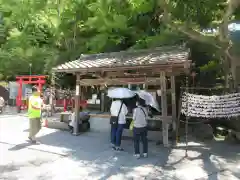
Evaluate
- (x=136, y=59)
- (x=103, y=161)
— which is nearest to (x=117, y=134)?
(x=103, y=161)

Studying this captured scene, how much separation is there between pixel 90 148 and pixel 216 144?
15.3ft

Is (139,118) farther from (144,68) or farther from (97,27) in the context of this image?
(97,27)

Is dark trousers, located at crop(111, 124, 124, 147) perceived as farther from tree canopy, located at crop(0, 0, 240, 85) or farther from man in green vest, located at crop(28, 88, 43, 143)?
tree canopy, located at crop(0, 0, 240, 85)

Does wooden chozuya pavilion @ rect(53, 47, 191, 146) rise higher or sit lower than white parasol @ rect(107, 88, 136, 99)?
higher

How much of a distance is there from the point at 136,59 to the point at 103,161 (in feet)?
13.4

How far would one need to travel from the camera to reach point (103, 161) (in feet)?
23.8

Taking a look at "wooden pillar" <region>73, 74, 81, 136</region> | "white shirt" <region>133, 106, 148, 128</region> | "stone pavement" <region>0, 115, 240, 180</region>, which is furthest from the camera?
"wooden pillar" <region>73, 74, 81, 136</region>

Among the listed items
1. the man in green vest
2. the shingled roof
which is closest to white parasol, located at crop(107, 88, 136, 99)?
the shingled roof

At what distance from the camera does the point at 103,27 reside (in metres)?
15.8

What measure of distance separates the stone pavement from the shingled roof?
2846 millimetres

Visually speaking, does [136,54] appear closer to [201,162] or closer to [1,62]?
[201,162]

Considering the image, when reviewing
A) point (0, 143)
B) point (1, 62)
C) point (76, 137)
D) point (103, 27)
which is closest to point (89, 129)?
point (76, 137)

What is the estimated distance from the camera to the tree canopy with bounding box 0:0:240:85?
34.5 ft

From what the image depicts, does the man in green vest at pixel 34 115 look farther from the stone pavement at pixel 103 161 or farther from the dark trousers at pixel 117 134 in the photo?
the dark trousers at pixel 117 134
